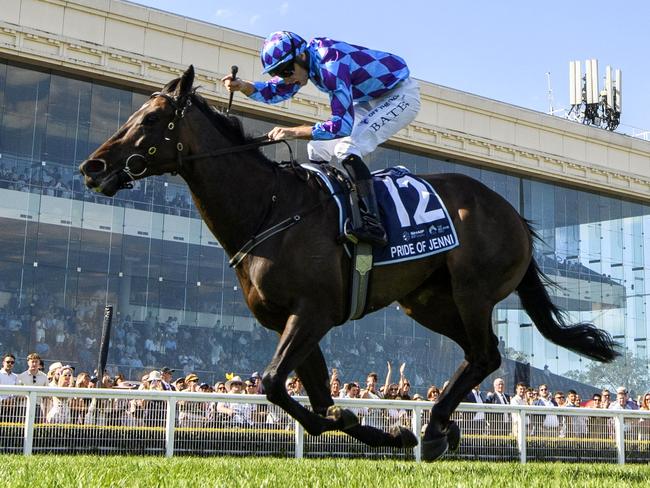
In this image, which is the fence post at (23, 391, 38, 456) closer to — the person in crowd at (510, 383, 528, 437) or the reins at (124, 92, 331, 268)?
the reins at (124, 92, 331, 268)

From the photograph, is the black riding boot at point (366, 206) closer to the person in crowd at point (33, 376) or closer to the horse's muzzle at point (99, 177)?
the horse's muzzle at point (99, 177)

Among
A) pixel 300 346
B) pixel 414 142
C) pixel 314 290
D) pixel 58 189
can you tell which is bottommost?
pixel 300 346

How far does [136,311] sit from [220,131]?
45.0 ft

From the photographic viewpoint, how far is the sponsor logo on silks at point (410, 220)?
17.1 feet

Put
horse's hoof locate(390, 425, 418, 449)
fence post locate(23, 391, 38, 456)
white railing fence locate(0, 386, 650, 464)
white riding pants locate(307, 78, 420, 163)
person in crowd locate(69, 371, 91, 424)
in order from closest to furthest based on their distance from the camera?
horse's hoof locate(390, 425, 418, 449) < white riding pants locate(307, 78, 420, 163) < fence post locate(23, 391, 38, 456) < white railing fence locate(0, 386, 650, 464) < person in crowd locate(69, 371, 91, 424)

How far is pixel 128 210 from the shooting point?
1883 centimetres

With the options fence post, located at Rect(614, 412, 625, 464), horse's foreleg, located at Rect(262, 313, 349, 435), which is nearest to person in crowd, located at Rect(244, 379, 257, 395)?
fence post, located at Rect(614, 412, 625, 464)

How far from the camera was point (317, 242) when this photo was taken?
4.88 meters

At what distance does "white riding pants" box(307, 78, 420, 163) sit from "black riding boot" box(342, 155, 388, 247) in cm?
23

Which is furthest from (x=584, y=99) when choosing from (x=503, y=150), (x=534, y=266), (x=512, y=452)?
(x=534, y=266)

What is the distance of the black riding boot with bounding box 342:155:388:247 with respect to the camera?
494 centimetres

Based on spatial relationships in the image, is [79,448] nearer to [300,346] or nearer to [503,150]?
[300,346]

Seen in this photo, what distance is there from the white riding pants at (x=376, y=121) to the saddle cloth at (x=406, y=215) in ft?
0.71

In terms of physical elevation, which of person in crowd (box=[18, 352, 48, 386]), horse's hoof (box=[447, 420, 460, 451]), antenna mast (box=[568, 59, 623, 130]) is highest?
antenna mast (box=[568, 59, 623, 130])
